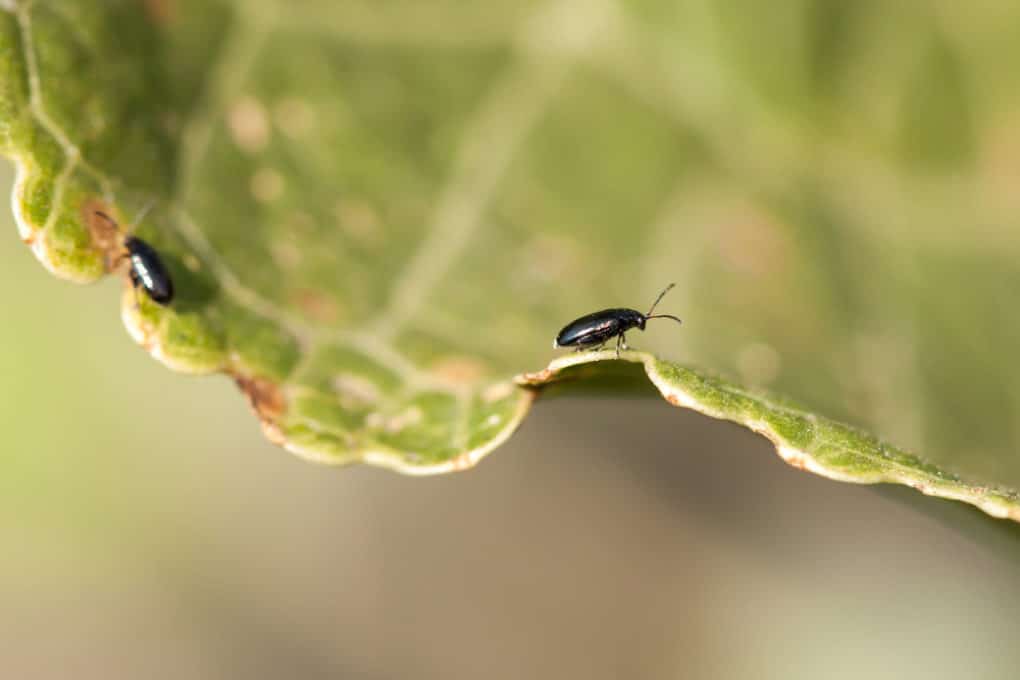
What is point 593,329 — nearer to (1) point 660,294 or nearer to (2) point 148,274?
(1) point 660,294

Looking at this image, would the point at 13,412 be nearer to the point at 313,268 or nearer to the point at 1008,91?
the point at 313,268

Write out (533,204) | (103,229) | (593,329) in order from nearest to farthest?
(103,229), (593,329), (533,204)

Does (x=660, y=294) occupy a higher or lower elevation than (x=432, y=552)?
lower

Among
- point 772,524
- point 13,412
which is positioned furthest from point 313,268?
point 772,524

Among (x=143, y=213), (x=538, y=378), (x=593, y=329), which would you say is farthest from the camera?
(x=593, y=329)

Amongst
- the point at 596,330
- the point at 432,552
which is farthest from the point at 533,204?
the point at 432,552

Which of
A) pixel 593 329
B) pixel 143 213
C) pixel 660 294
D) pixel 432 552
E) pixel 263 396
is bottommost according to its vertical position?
pixel 263 396

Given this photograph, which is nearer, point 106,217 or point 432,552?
point 106,217

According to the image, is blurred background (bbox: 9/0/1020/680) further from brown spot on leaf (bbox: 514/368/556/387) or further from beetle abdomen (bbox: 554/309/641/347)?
brown spot on leaf (bbox: 514/368/556/387)
